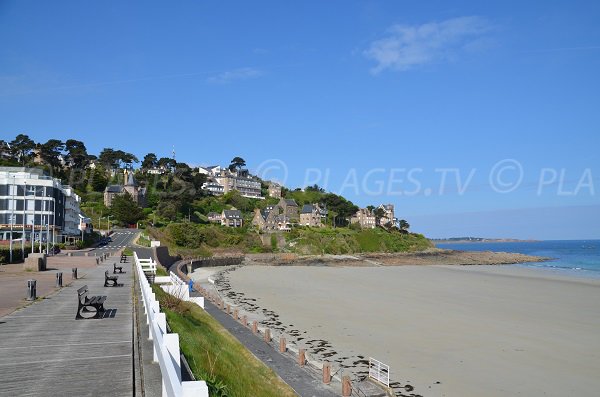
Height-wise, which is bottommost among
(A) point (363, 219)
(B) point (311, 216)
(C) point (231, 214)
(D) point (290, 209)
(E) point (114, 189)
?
(A) point (363, 219)

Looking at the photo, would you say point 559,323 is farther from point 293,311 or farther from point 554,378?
point 293,311

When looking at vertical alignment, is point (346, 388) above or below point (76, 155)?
below


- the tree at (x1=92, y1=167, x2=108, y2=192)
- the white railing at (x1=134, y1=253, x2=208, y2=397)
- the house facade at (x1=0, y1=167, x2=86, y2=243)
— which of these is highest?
the tree at (x1=92, y1=167, x2=108, y2=192)

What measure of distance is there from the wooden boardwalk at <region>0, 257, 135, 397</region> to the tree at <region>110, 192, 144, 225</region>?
Result: 284 ft

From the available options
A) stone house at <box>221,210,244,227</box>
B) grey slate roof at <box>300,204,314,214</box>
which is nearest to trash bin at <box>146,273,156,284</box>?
stone house at <box>221,210,244,227</box>

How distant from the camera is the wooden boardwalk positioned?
6.47m

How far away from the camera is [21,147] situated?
122688mm

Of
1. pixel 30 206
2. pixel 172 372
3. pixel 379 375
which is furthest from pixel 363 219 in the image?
pixel 172 372

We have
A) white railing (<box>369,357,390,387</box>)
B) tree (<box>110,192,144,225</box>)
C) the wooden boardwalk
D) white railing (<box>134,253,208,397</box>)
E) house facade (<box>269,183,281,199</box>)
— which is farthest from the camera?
house facade (<box>269,183,281,199</box>)

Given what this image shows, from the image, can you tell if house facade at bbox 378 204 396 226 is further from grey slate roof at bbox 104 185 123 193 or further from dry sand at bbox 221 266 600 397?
dry sand at bbox 221 266 600 397

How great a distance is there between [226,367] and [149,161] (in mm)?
139912

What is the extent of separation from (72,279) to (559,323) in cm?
2600

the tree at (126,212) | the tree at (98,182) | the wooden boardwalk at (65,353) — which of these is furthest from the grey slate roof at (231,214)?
the wooden boardwalk at (65,353)

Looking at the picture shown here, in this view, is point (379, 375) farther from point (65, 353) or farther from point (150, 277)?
point (150, 277)
